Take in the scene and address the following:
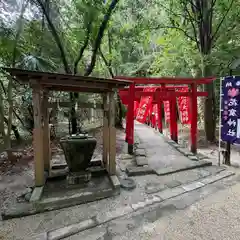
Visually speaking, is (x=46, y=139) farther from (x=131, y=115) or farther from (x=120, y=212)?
(x=131, y=115)

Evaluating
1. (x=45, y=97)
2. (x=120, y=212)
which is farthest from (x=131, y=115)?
(x=120, y=212)

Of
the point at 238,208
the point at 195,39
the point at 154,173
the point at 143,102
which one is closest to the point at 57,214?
the point at 154,173

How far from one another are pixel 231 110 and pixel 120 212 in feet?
12.3

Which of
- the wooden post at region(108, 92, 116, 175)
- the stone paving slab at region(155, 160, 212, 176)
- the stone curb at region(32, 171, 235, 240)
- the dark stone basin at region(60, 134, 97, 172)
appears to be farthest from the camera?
the stone paving slab at region(155, 160, 212, 176)

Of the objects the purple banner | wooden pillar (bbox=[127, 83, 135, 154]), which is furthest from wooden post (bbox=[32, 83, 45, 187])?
the purple banner

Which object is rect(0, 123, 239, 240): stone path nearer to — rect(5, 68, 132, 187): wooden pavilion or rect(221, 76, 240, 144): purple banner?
rect(5, 68, 132, 187): wooden pavilion

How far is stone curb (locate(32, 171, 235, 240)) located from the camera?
2240mm

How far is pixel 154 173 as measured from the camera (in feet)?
13.7

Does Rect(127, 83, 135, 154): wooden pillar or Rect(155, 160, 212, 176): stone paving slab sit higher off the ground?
Rect(127, 83, 135, 154): wooden pillar

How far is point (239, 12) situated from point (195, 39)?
5.45ft

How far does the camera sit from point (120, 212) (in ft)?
8.89

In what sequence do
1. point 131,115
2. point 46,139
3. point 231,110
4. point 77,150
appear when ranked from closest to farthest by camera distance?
point 77,150
point 46,139
point 231,110
point 131,115

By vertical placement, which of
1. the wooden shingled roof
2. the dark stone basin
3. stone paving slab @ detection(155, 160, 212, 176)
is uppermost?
the wooden shingled roof

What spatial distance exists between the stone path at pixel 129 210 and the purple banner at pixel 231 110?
0.96m
